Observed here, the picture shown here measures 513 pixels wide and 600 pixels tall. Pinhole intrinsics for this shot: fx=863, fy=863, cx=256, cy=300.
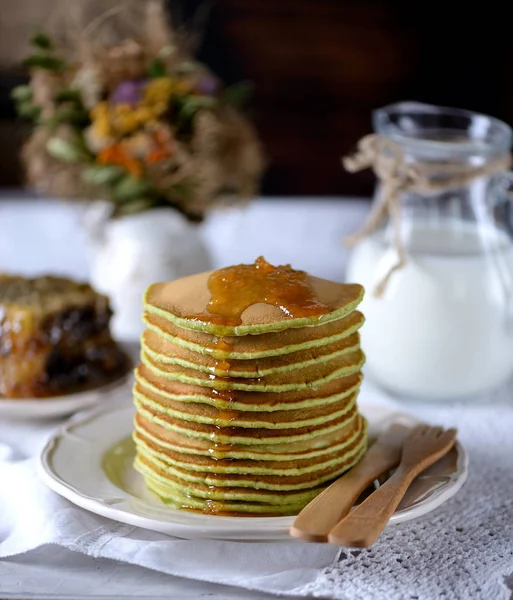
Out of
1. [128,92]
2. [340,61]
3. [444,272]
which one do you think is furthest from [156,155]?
[340,61]

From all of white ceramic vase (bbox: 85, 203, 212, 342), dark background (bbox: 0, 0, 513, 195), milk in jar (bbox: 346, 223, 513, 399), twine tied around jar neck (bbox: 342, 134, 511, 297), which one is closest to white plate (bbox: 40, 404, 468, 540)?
milk in jar (bbox: 346, 223, 513, 399)

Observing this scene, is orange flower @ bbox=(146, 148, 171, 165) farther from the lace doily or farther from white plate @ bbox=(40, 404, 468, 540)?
the lace doily

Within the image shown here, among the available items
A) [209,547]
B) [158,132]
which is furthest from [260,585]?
[158,132]

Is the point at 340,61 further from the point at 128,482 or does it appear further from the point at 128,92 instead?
the point at 128,482

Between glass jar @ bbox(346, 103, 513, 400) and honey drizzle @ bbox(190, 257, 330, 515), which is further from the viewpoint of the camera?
glass jar @ bbox(346, 103, 513, 400)

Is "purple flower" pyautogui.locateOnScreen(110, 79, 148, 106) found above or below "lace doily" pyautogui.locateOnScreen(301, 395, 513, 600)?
above
